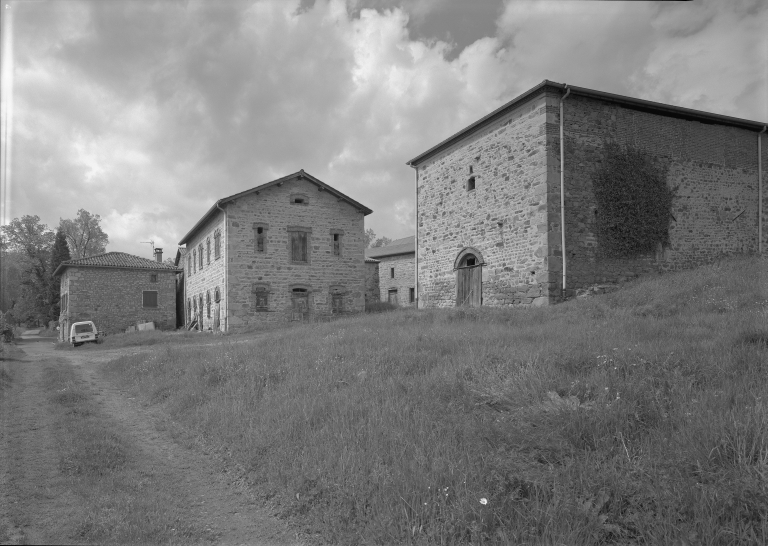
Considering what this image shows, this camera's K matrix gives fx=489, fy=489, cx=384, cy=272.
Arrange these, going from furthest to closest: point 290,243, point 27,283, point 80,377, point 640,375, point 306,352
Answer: point 27,283 → point 290,243 → point 80,377 → point 306,352 → point 640,375

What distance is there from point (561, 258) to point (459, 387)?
1067 centimetres

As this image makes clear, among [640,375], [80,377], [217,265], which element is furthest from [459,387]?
[217,265]

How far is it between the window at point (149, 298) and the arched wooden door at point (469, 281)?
23.0 metres

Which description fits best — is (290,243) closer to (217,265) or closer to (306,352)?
(217,265)

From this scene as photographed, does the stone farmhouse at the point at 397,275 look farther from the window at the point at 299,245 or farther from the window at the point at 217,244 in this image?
the window at the point at 217,244

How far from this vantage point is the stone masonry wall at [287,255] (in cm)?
2425

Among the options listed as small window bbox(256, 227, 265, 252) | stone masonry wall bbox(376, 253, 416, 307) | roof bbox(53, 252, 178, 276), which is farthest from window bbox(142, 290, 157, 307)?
stone masonry wall bbox(376, 253, 416, 307)

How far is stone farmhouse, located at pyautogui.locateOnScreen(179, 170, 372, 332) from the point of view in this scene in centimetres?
2423

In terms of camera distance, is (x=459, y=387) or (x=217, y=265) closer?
(x=459, y=387)

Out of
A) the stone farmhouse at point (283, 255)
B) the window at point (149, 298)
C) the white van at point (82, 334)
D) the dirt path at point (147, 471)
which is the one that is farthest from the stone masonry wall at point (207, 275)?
the dirt path at point (147, 471)

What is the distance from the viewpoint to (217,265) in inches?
1019

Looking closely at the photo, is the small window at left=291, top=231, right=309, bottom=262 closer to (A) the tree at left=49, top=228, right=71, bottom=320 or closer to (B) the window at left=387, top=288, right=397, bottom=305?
(B) the window at left=387, top=288, right=397, bottom=305

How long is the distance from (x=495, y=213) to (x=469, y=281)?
115 inches

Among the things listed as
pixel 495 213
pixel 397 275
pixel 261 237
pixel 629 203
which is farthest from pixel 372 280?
pixel 629 203
